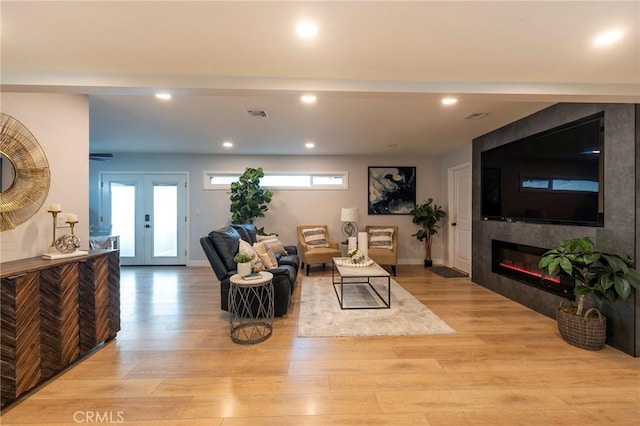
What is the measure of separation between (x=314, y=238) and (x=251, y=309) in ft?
8.40

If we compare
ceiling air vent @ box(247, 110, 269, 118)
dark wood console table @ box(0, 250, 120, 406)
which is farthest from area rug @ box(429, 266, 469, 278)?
dark wood console table @ box(0, 250, 120, 406)

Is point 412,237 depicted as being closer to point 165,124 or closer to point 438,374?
point 438,374

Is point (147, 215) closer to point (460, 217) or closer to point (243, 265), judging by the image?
point (243, 265)

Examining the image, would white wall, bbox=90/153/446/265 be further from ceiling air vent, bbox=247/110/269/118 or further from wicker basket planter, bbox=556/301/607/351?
wicker basket planter, bbox=556/301/607/351

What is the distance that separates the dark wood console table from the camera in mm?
1715

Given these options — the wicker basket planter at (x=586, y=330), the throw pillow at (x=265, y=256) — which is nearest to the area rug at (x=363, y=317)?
the throw pillow at (x=265, y=256)

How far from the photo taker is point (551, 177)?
3.15m

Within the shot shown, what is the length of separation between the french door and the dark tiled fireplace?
600cm

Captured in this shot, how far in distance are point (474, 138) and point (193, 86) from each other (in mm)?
4391

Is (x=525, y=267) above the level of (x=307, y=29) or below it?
below

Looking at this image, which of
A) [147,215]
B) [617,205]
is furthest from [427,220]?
[147,215]

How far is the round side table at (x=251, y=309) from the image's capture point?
261 cm

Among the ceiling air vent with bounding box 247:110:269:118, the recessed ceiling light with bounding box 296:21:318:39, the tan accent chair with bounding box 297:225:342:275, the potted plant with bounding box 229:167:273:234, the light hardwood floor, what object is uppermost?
the ceiling air vent with bounding box 247:110:269:118

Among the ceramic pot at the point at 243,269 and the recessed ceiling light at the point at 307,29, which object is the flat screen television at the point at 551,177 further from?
the ceramic pot at the point at 243,269
